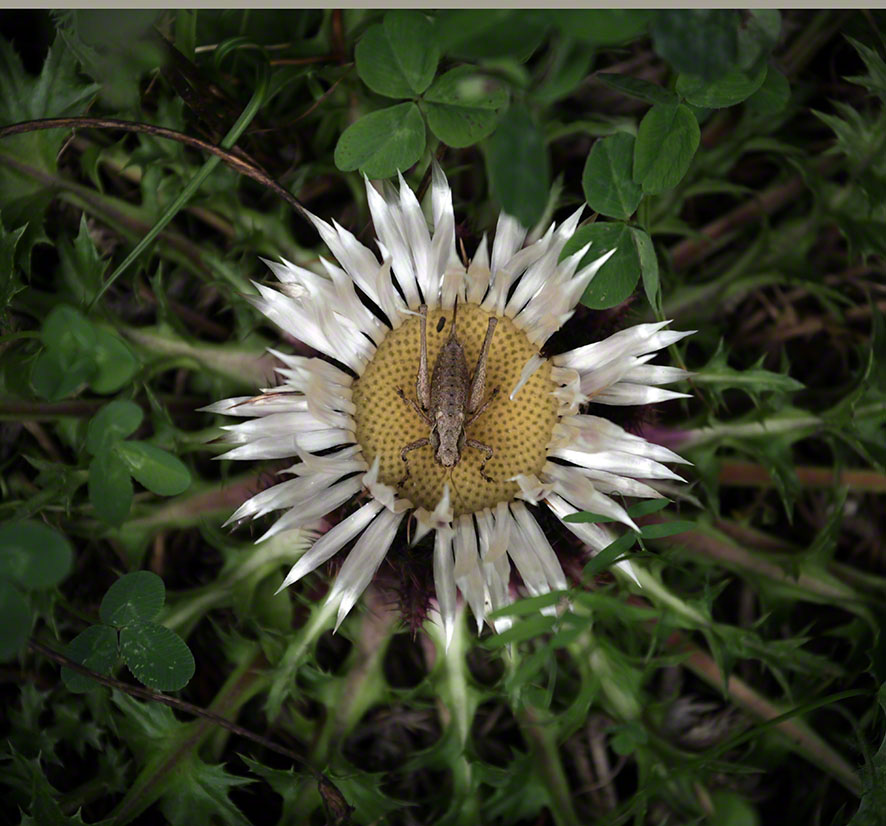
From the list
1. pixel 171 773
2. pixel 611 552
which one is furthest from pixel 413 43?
pixel 171 773

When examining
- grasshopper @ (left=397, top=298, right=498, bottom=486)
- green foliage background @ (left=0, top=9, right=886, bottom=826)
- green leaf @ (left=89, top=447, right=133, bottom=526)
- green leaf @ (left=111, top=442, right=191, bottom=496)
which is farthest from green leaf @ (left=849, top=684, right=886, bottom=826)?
green leaf @ (left=89, top=447, right=133, bottom=526)

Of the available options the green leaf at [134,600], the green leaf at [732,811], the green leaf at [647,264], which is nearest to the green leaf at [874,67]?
the green leaf at [647,264]

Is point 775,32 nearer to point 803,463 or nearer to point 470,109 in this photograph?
point 470,109

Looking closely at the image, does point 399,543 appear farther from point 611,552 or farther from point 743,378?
point 743,378

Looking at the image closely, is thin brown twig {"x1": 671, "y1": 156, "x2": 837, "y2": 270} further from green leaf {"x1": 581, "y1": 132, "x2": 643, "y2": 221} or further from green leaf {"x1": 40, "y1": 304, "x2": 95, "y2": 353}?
green leaf {"x1": 40, "y1": 304, "x2": 95, "y2": 353}

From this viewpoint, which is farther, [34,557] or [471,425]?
[471,425]

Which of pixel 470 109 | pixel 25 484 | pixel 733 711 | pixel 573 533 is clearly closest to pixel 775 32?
pixel 470 109
